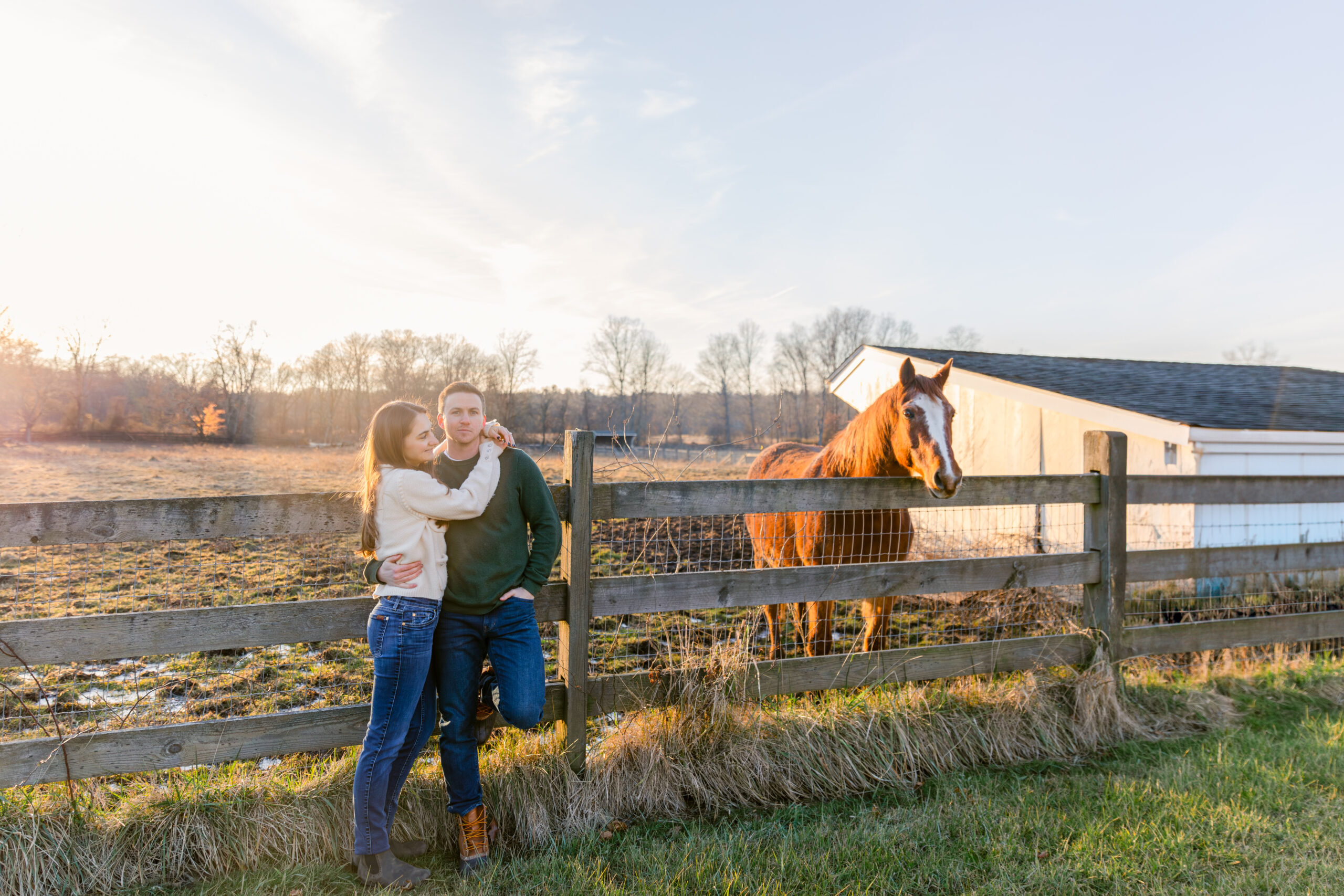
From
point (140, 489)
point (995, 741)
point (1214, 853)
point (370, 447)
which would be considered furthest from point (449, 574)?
point (140, 489)

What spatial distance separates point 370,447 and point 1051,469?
33.1 feet

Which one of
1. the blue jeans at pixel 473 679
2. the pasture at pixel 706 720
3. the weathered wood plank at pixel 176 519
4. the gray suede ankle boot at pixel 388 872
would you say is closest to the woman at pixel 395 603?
the gray suede ankle boot at pixel 388 872

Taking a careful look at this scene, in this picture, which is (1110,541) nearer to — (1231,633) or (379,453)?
(1231,633)

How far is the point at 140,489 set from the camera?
16.1m

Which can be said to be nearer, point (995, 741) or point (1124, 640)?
point (995, 741)

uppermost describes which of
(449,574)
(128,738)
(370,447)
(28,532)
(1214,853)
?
(370,447)

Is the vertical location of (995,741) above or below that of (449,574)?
below

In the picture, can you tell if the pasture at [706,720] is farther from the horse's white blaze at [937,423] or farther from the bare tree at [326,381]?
the bare tree at [326,381]

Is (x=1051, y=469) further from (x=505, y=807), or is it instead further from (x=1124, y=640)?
(x=505, y=807)

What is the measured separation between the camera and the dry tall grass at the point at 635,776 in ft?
8.14

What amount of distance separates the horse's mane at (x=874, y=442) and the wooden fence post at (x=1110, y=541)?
4.13 feet

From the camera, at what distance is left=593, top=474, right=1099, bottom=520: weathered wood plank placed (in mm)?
3186

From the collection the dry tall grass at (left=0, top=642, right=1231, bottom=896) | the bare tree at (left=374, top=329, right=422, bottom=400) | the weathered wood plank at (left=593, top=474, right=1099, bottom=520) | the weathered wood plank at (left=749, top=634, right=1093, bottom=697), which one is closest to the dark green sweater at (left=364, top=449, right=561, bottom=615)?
the weathered wood plank at (left=593, top=474, right=1099, bottom=520)

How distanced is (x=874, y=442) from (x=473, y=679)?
8.70 feet
